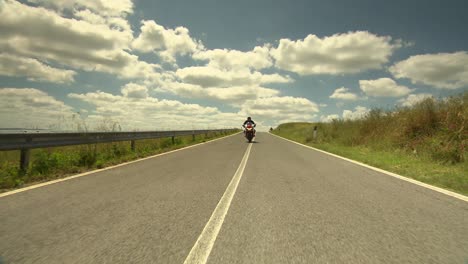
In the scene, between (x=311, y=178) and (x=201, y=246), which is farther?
(x=311, y=178)

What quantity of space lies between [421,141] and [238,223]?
41.5 ft

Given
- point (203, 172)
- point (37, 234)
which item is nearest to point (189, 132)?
point (203, 172)

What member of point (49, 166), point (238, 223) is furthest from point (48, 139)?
point (238, 223)

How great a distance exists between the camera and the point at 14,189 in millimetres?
5488

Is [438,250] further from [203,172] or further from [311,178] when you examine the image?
[203,172]

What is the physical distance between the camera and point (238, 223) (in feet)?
11.4

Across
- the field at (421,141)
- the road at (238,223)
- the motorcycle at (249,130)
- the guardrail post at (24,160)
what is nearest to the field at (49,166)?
the guardrail post at (24,160)

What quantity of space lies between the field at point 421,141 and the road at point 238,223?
2151 mm

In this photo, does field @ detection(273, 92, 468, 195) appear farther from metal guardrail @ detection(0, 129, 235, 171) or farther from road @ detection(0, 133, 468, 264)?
metal guardrail @ detection(0, 129, 235, 171)

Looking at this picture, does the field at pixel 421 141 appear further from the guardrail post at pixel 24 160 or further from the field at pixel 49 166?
the guardrail post at pixel 24 160

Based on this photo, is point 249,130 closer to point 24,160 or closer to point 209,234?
point 24,160

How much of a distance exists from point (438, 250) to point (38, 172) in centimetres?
839

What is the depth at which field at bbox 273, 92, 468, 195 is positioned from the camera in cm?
778

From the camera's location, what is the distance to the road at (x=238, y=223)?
8.54 feet
